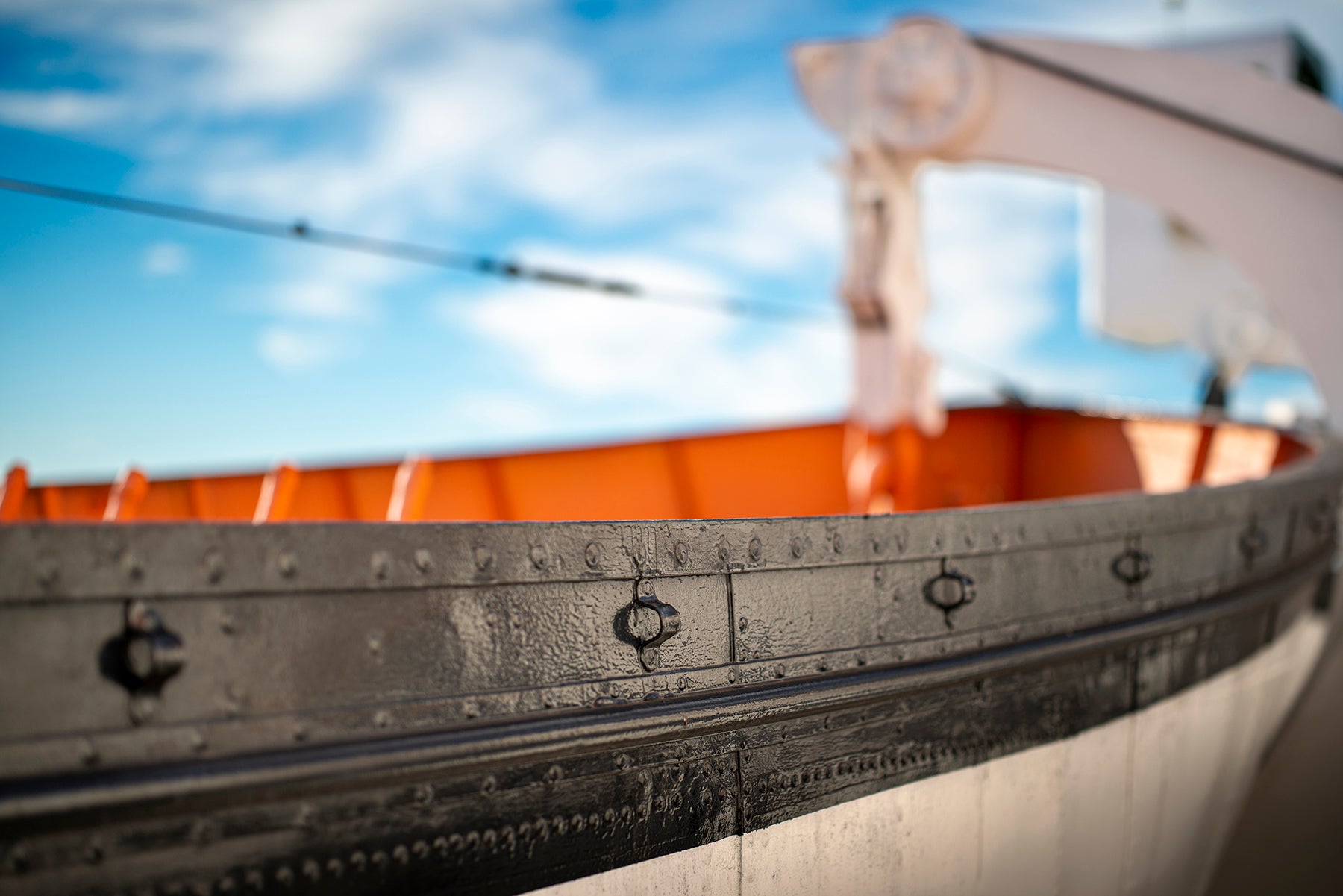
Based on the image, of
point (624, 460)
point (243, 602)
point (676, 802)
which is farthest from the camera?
point (624, 460)

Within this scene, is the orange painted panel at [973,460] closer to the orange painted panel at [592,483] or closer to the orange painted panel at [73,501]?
the orange painted panel at [592,483]

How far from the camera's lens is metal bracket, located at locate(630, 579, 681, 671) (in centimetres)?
196

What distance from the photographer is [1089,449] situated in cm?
801

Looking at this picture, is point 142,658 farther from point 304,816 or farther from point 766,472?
point 766,472

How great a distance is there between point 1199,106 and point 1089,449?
2.75 m

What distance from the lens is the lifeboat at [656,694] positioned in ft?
4.83

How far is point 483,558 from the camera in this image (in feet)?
5.86

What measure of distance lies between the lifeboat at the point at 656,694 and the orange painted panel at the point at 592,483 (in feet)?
6.09

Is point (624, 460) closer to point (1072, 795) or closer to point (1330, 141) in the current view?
point (1072, 795)

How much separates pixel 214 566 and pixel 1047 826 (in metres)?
2.47

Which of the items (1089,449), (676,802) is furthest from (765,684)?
(1089,449)

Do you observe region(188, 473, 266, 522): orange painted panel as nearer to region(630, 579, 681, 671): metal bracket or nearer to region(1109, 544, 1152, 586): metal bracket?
region(630, 579, 681, 671): metal bracket

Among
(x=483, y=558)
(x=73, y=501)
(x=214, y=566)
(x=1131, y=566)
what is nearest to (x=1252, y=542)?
(x=1131, y=566)

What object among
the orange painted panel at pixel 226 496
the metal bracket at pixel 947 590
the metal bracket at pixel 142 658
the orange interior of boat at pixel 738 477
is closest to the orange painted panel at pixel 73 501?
the orange interior of boat at pixel 738 477
